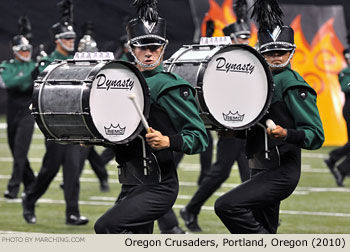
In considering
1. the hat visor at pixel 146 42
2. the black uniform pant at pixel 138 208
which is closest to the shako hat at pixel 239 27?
the hat visor at pixel 146 42

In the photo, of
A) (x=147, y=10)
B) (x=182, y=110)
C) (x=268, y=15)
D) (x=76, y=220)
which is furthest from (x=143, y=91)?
(x=76, y=220)

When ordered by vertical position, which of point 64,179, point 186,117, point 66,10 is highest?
point 186,117

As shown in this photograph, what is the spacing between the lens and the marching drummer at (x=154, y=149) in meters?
5.77

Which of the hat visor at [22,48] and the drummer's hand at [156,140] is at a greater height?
A: the drummer's hand at [156,140]

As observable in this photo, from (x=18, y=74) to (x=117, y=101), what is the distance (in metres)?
5.93

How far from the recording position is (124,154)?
5996mm

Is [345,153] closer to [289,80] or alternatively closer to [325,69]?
[325,69]

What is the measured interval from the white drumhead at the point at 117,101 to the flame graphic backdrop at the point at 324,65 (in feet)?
40.4

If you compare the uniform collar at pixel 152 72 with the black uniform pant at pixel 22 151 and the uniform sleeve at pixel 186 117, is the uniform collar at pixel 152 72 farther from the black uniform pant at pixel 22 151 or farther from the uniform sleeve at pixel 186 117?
the black uniform pant at pixel 22 151

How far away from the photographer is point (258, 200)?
6379mm

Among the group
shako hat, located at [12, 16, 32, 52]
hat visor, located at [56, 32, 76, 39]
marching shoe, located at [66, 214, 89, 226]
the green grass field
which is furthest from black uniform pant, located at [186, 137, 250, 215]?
shako hat, located at [12, 16, 32, 52]

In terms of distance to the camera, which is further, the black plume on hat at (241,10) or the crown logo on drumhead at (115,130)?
the black plume on hat at (241,10)

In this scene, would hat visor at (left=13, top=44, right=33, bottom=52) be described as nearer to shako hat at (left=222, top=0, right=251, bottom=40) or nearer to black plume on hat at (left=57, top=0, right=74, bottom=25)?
black plume on hat at (left=57, top=0, right=74, bottom=25)

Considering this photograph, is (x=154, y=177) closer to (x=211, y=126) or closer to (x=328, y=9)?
(x=211, y=126)
